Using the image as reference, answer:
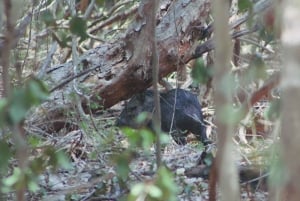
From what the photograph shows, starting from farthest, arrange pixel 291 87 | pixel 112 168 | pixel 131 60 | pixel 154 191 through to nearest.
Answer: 1. pixel 131 60
2. pixel 112 168
3. pixel 154 191
4. pixel 291 87

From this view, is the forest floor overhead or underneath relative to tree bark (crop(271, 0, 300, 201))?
underneath

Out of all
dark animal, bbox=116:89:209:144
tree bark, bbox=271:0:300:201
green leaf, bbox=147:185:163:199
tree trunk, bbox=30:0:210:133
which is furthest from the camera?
dark animal, bbox=116:89:209:144

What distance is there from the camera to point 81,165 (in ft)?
12.3

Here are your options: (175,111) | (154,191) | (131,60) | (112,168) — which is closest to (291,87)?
(154,191)

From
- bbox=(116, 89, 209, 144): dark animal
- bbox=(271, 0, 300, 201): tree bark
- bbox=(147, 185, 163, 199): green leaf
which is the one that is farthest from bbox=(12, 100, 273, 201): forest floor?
bbox=(271, 0, 300, 201): tree bark

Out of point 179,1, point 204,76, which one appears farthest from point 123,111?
point 204,76

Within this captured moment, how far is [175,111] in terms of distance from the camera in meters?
5.11

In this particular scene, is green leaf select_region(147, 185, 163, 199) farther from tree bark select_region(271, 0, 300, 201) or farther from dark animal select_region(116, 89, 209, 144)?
dark animal select_region(116, 89, 209, 144)

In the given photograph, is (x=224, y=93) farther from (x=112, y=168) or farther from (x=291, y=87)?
(x=112, y=168)

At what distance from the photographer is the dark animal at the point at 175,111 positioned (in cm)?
489

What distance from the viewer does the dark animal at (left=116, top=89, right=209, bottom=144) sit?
489 centimetres

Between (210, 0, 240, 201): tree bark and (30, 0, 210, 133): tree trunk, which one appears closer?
(210, 0, 240, 201): tree bark

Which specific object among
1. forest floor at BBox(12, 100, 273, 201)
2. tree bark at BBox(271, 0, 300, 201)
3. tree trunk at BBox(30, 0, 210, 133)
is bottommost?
forest floor at BBox(12, 100, 273, 201)

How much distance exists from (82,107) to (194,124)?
1125mm
